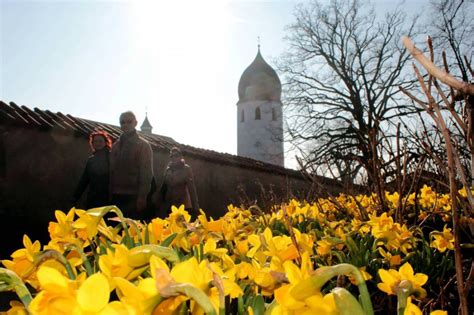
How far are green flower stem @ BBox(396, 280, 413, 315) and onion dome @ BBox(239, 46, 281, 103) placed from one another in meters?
37.5

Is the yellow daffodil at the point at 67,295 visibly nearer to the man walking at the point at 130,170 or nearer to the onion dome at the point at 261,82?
the man walking at the point at 130,170

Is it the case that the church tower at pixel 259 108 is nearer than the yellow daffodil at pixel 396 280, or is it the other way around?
the yellow daffodil at pixel 396 280

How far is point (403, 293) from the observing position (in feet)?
2.15

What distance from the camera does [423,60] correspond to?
0.63 meters

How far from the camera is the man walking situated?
4.67m

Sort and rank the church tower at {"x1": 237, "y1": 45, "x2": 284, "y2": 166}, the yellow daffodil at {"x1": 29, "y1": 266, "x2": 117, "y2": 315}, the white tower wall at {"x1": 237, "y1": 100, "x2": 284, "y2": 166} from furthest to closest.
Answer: the white tower wall at {"x1": 237, "y1": 100, "x2": 284, "y2": 166}, the church tower at {"x1": 237, "y1": 45, "x2": 284, "y2": 166}, the yellow daffodil at {"x1": 29, "y1": 266, "x2": 117, "y2": 315}

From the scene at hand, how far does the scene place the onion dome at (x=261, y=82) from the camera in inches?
1489

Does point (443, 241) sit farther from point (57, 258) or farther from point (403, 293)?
point (57, 258)

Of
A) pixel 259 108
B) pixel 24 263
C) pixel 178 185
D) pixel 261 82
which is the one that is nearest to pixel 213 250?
pixel 24 263

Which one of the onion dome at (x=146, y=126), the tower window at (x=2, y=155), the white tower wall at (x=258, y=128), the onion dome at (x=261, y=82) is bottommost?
the tower window at (x=2, y=155)

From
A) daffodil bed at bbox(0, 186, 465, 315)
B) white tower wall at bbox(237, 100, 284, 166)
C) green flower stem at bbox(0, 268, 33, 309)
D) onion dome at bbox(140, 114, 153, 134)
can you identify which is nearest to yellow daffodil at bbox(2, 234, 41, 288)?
daffodil bed at bbox(0, 186, 465, 315)

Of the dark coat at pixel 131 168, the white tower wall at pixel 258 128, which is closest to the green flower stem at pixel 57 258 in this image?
the dark coat at pixel 131 168

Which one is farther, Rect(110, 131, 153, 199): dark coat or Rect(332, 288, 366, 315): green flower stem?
Rect(110, 131, 153, 199): dark coat

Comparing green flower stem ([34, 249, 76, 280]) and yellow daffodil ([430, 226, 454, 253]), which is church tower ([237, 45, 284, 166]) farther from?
green flower stem ([34, 249, 76, 280])
